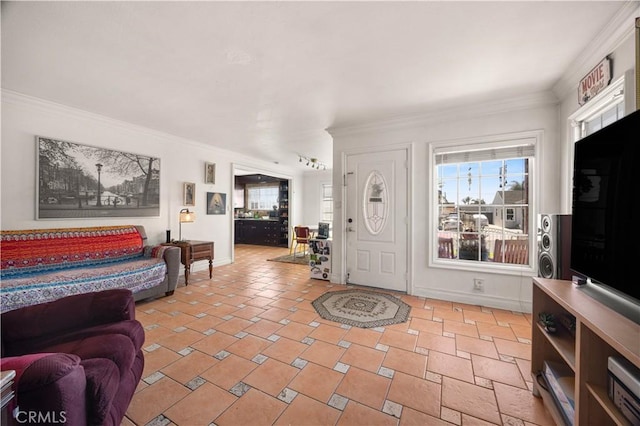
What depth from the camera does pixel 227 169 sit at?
5.52m

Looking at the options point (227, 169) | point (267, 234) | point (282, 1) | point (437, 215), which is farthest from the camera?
point (267, 234)

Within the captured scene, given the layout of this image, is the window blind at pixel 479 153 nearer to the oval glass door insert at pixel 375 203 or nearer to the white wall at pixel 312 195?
the oval glass door insert at pixel 375 203

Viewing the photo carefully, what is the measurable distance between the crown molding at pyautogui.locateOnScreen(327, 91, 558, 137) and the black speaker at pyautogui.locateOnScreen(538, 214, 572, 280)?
60.4 inches

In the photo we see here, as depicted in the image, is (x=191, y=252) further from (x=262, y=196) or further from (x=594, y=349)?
(x=262, y=196)

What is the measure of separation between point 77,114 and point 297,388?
4.23 m

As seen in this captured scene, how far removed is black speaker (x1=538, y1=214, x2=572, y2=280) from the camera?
2.02m

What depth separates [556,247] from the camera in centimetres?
208

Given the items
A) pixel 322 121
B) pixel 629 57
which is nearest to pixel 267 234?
pixel 322 121

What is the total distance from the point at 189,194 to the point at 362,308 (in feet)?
12.2

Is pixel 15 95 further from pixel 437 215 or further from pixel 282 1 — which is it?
pixel 437 215

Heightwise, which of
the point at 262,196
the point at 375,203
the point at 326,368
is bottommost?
the point at 326,368

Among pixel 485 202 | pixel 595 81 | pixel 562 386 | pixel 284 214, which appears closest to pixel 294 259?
pixel 284 214

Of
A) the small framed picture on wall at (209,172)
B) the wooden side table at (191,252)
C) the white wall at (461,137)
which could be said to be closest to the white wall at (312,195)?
the small framed picture on wall at (209,172)

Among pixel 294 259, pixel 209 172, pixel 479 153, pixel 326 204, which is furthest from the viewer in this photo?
pixel 326 204
